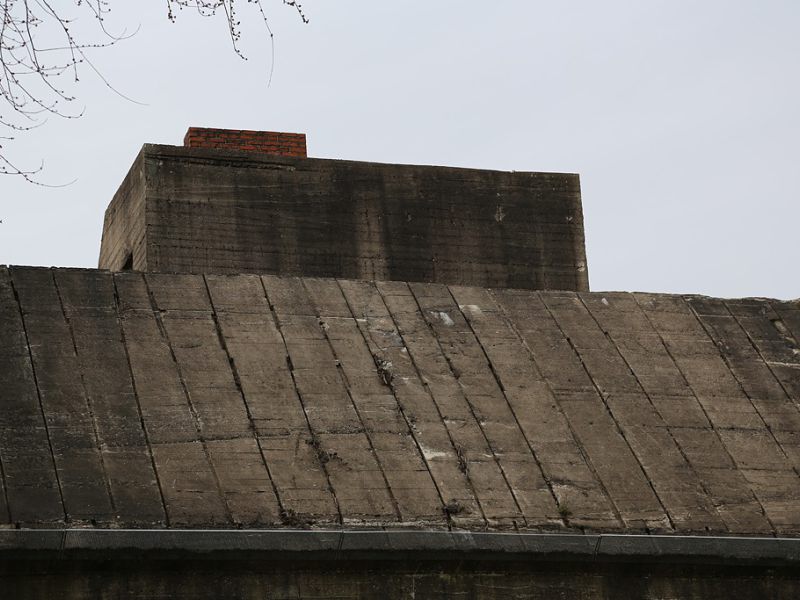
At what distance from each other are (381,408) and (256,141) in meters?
5.61

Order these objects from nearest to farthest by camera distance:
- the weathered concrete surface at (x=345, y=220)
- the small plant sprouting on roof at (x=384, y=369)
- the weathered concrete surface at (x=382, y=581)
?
the weathered concrete surface at (x=382, y=581), the small plant sprouting on roof at (x=384, y=369), the weathered concrete surface at (x=345, y=220)

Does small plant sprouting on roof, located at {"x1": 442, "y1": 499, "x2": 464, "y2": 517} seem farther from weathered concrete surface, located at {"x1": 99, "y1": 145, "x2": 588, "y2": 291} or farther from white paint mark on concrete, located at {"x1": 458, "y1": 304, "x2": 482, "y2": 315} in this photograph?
weathered concrete surface, located at {"x1": 99, "y1": 145, "x2": 588, "y2": 291}

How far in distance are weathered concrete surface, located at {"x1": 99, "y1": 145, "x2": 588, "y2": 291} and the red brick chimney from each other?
3.11 ft

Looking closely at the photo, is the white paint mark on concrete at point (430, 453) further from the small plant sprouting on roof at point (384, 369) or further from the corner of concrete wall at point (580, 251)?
the corner of concrete wall at point (580, 251)

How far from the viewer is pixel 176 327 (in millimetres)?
12250

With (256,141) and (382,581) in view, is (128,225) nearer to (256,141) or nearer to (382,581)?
(256,141)

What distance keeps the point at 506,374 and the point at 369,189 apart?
3.79 m

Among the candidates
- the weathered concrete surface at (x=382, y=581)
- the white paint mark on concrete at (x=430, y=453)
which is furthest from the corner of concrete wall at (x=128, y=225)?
the weathered concrete surface at (x=382, y=581)

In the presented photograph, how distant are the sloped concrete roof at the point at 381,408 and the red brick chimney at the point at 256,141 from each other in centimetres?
367

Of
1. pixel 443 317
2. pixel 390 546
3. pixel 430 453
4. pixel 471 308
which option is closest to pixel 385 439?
pixel 430 453

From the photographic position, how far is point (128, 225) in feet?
52.1

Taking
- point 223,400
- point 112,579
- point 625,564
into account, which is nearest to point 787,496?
point 625,564

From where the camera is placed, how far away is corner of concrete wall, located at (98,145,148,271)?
1535cm

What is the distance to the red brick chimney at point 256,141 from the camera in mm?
16656
